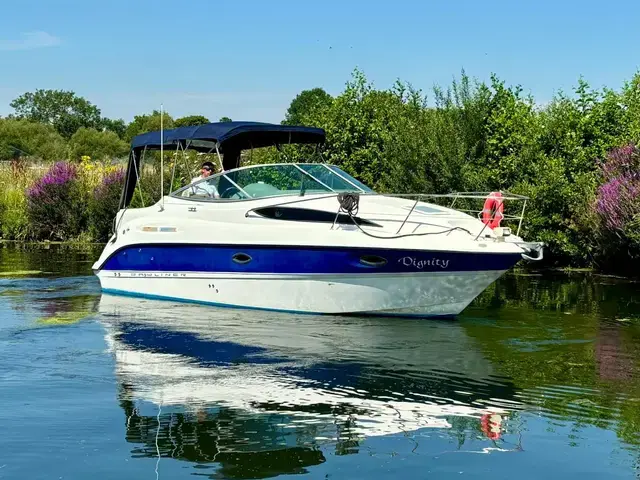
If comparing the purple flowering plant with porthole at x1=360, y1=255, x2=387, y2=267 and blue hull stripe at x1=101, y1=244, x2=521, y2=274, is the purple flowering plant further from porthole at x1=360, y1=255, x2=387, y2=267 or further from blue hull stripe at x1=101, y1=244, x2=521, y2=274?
porthole at x1=360, y1=255, x2=387, y2=267

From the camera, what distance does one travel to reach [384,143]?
22984mm

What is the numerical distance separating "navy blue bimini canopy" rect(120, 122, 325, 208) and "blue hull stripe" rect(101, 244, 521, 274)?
69.3 inches

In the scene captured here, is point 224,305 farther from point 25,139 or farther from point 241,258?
point 25,139

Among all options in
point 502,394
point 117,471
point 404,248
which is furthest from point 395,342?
point 117,471

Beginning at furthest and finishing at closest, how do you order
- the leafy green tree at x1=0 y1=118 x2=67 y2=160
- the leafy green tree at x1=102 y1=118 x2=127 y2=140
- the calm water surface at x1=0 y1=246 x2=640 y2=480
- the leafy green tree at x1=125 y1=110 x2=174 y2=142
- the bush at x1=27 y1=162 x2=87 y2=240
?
the leafy green tree at x1=102 y1=118 x2=127 y2=140 → the leafy green tree at x1=125 y1=110 x2=174 y2=142 → the leafy green tree at x1=0 y1=118 x2=67 y2=160 → the bush at x1=27 y1=162 x2=87 y2=240 → the calm water surface at x1=0 y1=246 x2=640 y2=480

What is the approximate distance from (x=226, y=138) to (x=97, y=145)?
70.3 meters

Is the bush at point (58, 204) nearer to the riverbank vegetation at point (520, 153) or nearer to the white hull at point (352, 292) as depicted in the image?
the riverbank vegetation at point (520, 153)

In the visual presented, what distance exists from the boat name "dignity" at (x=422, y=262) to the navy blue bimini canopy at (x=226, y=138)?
11.8 ft

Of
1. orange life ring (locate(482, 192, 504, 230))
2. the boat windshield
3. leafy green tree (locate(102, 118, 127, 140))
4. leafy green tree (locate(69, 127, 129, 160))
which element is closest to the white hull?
orange life ring (locate(482, 192, 504, 230))

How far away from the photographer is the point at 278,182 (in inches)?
513

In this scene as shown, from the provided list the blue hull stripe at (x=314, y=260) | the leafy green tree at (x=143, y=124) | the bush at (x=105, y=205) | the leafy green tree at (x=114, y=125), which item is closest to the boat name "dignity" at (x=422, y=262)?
the blue hull stripe at (x=314, y=260)

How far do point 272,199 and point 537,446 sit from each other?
22.5 feet

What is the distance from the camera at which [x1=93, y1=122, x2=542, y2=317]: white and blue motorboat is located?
11656 millimetres

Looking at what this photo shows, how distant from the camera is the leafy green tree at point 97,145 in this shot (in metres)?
76.8
